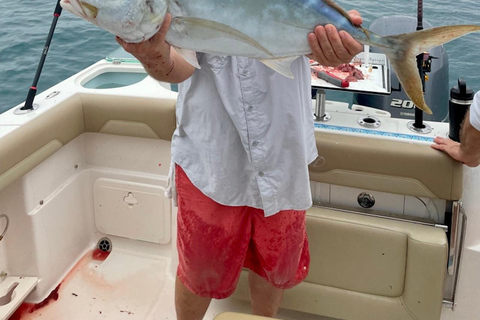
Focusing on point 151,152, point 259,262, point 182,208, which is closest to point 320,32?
point 182,208

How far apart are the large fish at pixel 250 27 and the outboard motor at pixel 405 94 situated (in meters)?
2.70

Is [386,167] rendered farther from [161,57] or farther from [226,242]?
[161,57]

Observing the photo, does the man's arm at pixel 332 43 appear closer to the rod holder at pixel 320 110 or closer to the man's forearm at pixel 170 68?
the man's forearm at pixel 170 68

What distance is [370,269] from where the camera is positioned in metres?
2.49

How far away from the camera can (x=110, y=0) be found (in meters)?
1.19

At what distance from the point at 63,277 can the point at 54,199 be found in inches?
19.7

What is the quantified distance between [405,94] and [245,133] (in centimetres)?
281

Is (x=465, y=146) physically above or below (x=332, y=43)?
below

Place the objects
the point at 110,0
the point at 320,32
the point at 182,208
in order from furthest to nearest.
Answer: the point at 182,208 → the point at 320,32 → the point at 110,0

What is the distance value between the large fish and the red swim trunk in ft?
2.22

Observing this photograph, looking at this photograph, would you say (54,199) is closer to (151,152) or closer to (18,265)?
(18,265)

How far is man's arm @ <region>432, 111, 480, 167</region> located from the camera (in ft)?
6.88

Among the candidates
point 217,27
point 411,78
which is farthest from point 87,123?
point 411,78

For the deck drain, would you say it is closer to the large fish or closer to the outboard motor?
the large fish
